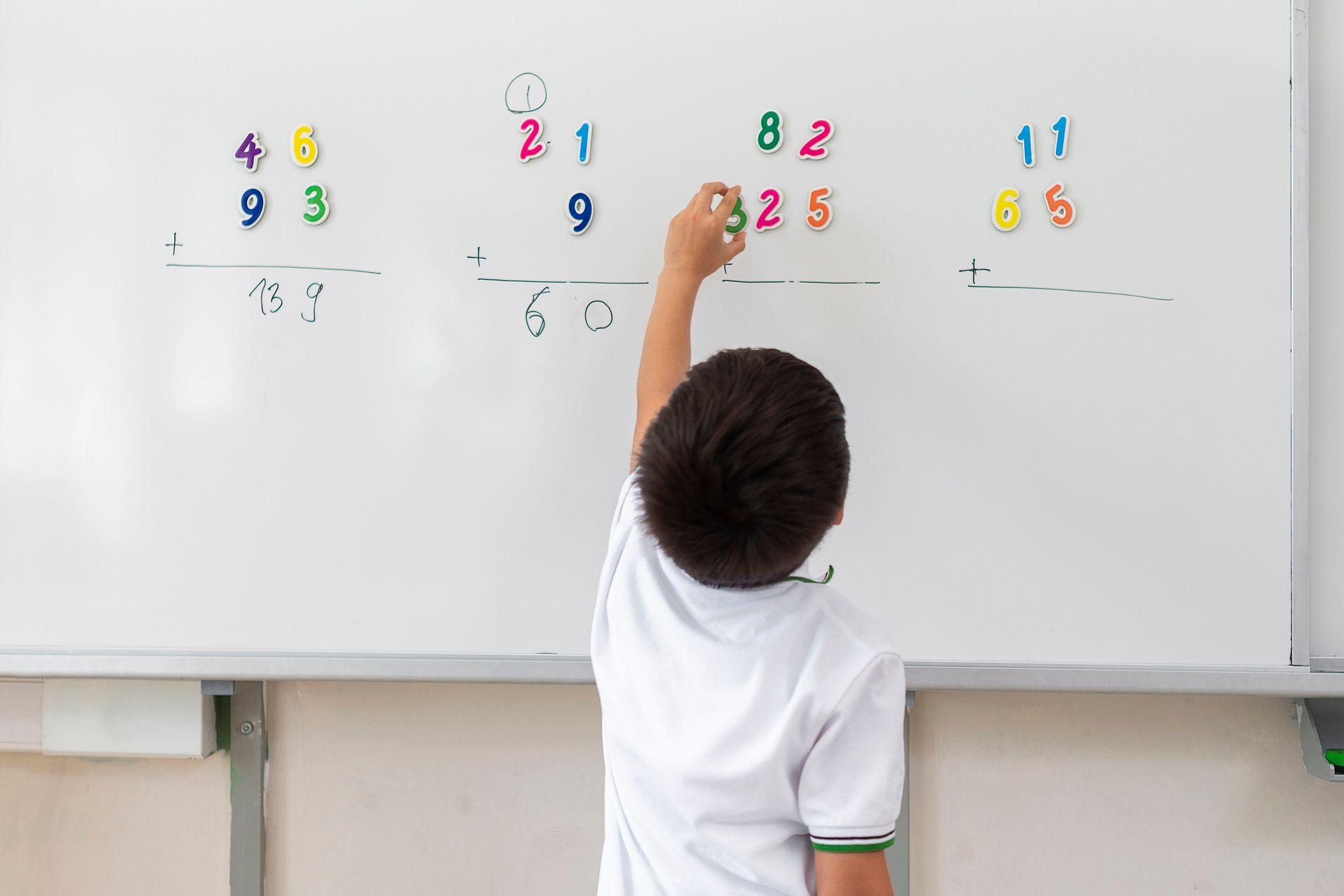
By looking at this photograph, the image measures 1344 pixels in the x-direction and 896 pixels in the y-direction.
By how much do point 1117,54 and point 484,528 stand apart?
0.85 m

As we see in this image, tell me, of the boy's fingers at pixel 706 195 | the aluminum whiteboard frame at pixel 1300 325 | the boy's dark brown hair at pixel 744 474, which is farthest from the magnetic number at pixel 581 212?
the aluminum whiteboard frame at pixel 1300 325

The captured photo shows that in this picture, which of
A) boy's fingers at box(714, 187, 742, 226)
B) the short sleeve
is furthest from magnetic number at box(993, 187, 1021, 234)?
the short sleeve

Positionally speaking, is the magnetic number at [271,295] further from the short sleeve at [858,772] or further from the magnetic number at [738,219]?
the short sleeve at [858,772]

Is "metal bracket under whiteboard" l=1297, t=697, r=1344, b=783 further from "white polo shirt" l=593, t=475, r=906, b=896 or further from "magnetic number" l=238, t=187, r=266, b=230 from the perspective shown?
"magnetic number" l=238, t=187, r=266, b=230

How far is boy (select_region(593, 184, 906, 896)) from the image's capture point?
1.75 ft

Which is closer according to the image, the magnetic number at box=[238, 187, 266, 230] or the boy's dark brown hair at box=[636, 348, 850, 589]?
the boy's dark brown hair at box=[636, 348, 850, 589]

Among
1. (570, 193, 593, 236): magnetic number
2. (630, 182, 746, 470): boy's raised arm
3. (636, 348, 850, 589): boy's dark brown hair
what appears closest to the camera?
(636, 348, 850, 589): boy's dark brown hair

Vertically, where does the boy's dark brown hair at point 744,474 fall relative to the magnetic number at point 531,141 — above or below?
below

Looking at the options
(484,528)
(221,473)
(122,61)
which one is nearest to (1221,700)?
(484,528)

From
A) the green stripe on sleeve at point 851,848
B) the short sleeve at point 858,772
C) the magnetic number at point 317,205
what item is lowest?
the green stripe on sleeve at point 851,848

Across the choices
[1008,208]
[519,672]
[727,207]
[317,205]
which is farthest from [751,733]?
[317,205]

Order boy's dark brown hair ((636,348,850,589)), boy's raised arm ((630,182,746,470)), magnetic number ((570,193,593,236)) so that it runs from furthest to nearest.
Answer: magnetic number ((570,193,593,236))
boy's raised arm ((630,182,746,470))
boy's dark brown hair ((636,348,850,589))

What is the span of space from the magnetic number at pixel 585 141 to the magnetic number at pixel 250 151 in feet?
1.19

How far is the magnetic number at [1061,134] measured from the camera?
0.92 metres
